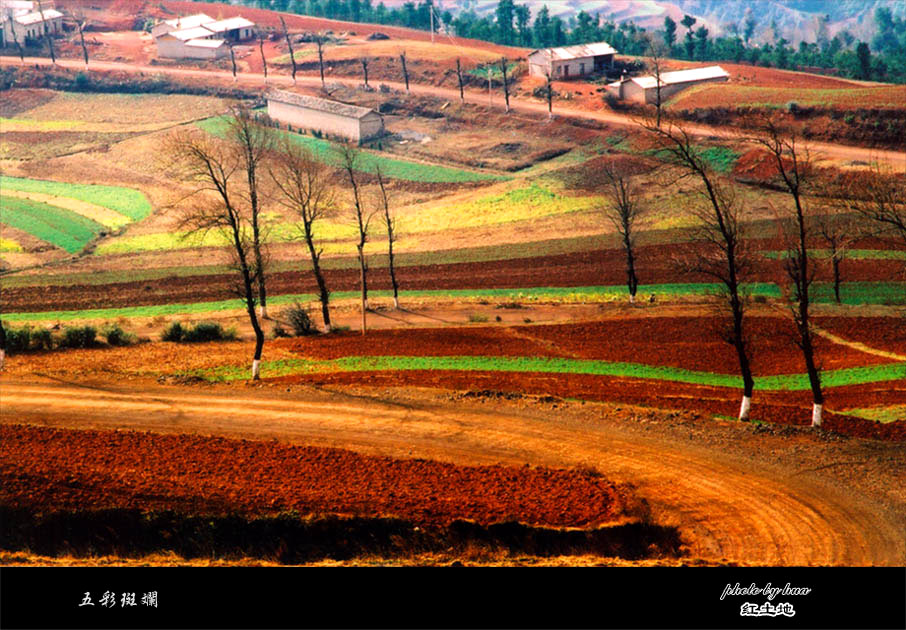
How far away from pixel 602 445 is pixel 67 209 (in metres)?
65.2

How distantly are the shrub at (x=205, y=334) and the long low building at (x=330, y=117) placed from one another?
52.5 meters

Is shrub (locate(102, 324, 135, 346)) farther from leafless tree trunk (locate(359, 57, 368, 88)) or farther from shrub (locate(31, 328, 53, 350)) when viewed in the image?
leafless tree trunk (locate(359, 57, 368, 88))

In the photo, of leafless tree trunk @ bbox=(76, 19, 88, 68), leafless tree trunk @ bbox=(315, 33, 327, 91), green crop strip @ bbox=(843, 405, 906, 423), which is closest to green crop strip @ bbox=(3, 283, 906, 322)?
green crop strip @ bbox=(843, 405, 906, 423)

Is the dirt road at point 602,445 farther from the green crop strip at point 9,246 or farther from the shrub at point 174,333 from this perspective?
the green crop strip at point 9,246

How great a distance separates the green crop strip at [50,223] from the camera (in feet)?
250

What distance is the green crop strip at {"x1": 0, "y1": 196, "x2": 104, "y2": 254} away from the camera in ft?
250

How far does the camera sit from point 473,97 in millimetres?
112750

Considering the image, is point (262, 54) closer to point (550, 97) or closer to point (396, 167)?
point (396, 167)

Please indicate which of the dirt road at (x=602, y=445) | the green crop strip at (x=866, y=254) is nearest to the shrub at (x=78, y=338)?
the dirt road at (x=602, y=445)

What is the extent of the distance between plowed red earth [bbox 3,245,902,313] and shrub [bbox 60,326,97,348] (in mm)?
13246

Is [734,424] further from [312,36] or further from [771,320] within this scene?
[312,36]

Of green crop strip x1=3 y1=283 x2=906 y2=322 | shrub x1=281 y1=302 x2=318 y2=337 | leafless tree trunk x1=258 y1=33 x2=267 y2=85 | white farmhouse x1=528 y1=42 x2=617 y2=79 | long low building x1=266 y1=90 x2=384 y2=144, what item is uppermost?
leafless tree trunk x1=258 y1=33 x2=267 y2=85

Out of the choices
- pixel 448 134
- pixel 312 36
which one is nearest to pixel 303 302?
pixel 448 134

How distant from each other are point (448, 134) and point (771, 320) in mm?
57969
